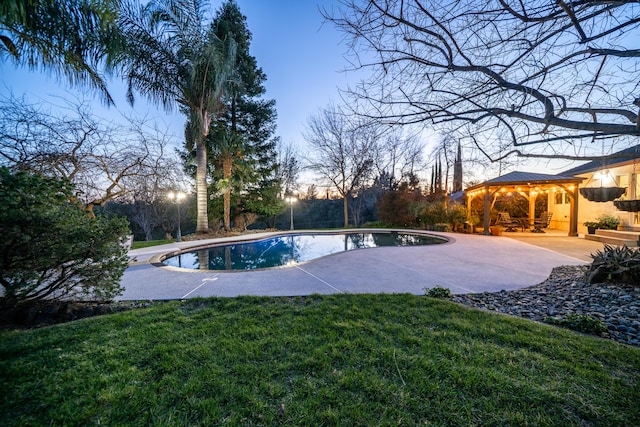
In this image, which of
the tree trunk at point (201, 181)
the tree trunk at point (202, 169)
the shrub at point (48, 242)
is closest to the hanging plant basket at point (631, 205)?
the shrub at point (48, 242)

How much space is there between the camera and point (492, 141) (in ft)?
8.12

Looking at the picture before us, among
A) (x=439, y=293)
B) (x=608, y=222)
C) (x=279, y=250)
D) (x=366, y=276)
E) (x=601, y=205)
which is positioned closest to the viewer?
(x=439, y=293)

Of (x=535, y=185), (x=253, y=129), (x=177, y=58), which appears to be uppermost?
(x=177, y=58)

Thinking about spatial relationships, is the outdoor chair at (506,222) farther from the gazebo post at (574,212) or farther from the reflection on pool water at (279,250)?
the reflection on pool water at (279,250)

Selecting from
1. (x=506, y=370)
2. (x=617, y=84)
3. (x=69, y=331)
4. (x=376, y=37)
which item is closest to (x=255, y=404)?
(x=506, y=370)

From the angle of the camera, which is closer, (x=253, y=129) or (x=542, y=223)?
(x=542, y=223)

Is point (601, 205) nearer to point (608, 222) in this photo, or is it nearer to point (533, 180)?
point (608, 222)

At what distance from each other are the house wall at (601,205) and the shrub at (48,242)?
10027mm

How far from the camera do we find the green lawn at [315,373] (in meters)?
1.44

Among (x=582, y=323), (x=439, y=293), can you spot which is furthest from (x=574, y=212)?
(x=439, y=293)

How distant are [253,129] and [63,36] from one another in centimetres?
1130

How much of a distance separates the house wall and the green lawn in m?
6.78

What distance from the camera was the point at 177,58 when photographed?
29.9 ft

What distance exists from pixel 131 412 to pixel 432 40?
364cm
